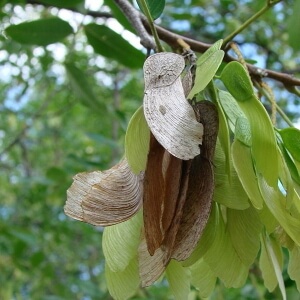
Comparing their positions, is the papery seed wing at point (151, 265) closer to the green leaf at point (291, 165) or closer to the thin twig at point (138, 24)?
the green leaf at point (291, 165)

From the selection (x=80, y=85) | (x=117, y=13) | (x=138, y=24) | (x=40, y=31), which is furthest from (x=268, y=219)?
(x=80, y=85)

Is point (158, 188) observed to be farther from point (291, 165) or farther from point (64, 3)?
point (64, 3)

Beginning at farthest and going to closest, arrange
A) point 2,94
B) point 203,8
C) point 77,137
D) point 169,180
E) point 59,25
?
point 77,137 → point 2,94 → point 203,8 → point 59,25 → point 169,180

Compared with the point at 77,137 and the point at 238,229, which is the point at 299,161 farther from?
the point at 77,137

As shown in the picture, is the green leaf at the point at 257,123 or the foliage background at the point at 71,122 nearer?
the green leaf at the point at 257,123

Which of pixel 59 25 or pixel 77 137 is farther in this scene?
pixel 77 137

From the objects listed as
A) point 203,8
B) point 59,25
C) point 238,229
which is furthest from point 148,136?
point 203,8

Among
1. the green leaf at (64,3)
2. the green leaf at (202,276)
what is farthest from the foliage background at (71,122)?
the green leaf at (202,276)
